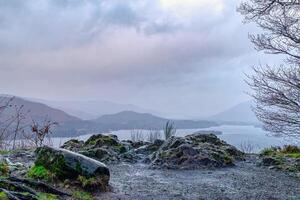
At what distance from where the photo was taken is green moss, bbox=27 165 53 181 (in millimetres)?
6461

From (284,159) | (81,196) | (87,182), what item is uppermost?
(284,159)

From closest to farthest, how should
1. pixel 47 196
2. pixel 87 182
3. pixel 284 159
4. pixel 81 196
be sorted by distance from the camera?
pixel 47 196, pixel 81 196, pixel 87 182, pixel 284 159

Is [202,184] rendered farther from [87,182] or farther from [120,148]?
[120,148]

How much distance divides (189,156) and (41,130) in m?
4.71

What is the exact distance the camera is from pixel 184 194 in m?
6.81

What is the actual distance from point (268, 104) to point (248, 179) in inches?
132

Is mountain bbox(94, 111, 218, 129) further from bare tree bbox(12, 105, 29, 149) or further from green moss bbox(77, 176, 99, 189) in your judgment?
green moss bbox(77, 176, 99, 189)

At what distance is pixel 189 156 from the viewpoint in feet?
31.9

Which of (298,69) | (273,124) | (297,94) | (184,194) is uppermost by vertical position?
(298,69)

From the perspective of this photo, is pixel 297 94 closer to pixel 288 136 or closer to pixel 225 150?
pixel 288 136

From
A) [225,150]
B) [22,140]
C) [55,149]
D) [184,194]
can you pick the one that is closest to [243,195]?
[184,194]

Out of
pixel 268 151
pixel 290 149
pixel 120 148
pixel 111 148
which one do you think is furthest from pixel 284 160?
pixel 111 148

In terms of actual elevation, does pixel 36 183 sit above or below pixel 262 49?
below

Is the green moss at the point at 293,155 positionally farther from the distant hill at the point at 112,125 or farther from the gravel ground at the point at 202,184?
the distant hill at the point at 112,125
